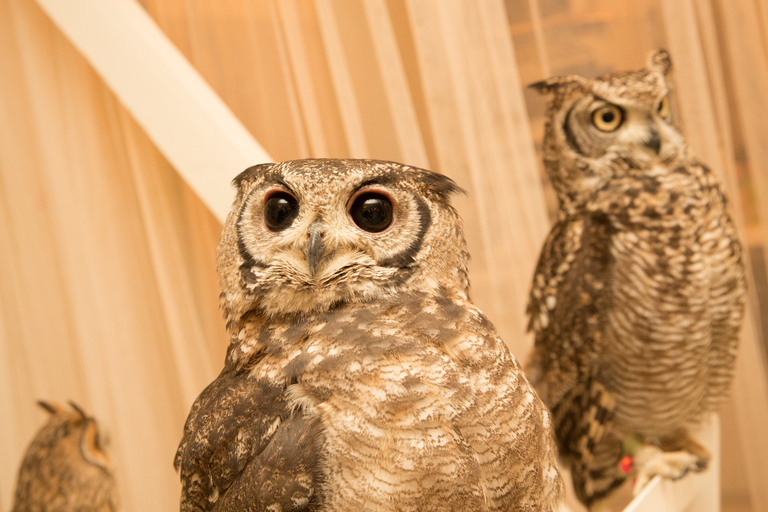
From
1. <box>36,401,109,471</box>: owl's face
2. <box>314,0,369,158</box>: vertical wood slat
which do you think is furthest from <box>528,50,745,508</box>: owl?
<box>36,401,109,471</box>: owl's face

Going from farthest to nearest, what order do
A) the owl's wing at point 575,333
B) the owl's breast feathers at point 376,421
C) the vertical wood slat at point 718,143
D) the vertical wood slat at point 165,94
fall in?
the vertical wood slat at point 718,143
the owl's wing at point 575,333
the vertical wood slat at point 165,94
the owl's breast feathers at point 376,421

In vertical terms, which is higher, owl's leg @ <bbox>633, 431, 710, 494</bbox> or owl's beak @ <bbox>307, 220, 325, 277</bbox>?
owl's beak @ <bbox>307, 220, 325, 277</bbox>

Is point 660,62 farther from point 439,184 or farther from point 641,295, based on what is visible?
point 439,184

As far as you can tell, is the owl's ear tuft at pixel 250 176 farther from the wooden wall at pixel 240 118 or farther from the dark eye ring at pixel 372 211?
the wooden wall at pixel 240 118

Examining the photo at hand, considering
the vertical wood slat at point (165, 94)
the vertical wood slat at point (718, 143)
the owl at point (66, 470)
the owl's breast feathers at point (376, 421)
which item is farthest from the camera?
the vertical wood slat at point (718, 143)

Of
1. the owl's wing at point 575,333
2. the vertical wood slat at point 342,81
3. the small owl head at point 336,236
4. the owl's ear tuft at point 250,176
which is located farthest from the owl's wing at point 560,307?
the owl's ear tuft at point 250,176

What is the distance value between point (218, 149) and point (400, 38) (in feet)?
1.81

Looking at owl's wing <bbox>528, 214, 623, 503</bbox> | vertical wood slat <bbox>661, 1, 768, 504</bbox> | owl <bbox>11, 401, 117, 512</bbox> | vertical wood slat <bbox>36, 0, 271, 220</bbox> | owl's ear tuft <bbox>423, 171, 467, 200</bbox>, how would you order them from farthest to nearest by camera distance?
vertical wood slat <bbox>661, 1, 768, 504</bbox>, owl <bbox>11, 401, 117, 512</bbox>, owl's wing <bbox>528, 214, 623, 503</bbox>, vertical wood slat <bbox>36, 0, 271, 220</bbox>, owl's ear tuft <bbox>423, 171, 467, 200</bbox>

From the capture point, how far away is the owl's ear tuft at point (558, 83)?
1.10 meters

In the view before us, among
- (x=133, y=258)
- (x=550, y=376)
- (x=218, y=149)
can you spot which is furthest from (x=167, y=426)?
(x=550, y=376)

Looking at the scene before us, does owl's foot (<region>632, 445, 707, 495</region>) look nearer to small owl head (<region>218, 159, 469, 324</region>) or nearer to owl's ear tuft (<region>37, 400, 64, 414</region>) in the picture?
small owl head (<region>218, 159, 469, 324</region>)

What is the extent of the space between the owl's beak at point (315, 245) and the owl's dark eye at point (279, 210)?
35 mm

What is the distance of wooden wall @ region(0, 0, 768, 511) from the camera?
128cm

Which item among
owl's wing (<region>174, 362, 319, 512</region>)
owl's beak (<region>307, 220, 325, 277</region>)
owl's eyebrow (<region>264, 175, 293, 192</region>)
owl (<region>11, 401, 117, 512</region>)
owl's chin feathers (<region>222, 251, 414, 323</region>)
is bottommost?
owl (<region>11, 401, 117, 512</region>)
